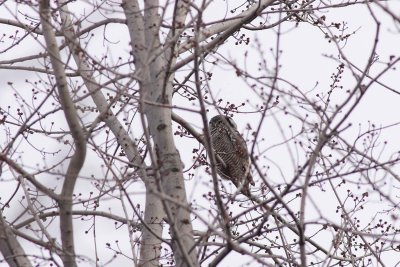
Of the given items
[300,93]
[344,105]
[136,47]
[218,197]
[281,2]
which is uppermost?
[281,2]

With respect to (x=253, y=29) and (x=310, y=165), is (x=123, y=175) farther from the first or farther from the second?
(x=253, y=29)

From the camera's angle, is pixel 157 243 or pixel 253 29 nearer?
pixel 157 243

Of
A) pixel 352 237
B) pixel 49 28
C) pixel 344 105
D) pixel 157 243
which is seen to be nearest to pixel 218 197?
pixel 344 105

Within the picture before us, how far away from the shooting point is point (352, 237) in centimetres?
719

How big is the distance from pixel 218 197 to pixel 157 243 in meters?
2.15

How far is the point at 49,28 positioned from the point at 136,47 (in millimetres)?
538

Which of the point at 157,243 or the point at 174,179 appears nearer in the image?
the point at 174,179

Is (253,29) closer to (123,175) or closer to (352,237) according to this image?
(352,237)

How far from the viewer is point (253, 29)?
26.9 feet

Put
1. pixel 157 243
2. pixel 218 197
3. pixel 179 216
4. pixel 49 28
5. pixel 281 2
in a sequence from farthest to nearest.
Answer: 1. pixel 281 2
2. pixel 157 243
3. pixel 179 216
4. pixel 49 28
5. pixel 218 197

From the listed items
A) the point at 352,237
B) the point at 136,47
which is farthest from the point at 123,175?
the point at 352,237

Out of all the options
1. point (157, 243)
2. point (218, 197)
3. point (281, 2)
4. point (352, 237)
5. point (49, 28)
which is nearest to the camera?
point (218, 197)

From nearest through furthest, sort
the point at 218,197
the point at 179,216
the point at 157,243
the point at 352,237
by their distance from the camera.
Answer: the point at 218,197 → the point at 179,216 → the point at 157,243 → the point at 352,237

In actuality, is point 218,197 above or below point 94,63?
below
